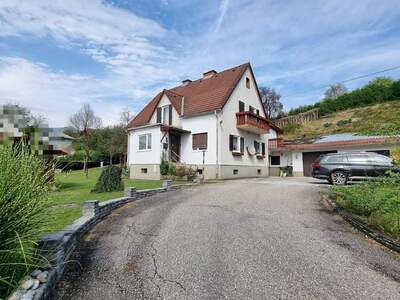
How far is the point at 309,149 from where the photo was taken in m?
24.6

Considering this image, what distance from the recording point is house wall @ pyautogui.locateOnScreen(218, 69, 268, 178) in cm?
1967

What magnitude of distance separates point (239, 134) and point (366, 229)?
16.4m

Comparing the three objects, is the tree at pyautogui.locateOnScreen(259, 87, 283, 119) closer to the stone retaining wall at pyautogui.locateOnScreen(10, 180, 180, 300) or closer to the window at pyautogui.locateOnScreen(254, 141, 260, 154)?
the window at pyautogui.locateOnScreen(254, 141, 260, 154)

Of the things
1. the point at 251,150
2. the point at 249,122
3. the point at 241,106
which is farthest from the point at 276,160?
→ the point at 241,106

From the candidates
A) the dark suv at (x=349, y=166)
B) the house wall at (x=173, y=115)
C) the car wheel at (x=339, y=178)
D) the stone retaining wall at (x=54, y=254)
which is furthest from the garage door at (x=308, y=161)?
the stone retaining wall at (x=54, y=254)

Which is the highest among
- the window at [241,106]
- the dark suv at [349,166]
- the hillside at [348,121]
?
the hillside at [348,121]

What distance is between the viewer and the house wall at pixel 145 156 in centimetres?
1950

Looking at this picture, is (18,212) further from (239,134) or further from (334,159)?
(239,134)

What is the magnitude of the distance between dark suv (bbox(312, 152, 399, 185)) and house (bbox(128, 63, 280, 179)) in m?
7.34

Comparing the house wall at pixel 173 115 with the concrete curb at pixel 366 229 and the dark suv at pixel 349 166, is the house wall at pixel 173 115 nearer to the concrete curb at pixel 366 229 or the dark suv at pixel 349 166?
the dark suv at pixel 349 166

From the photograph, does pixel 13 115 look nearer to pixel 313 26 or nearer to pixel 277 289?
pixel 277 289

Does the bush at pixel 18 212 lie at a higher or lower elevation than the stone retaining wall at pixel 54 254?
higher

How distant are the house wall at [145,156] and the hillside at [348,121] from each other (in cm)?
2551

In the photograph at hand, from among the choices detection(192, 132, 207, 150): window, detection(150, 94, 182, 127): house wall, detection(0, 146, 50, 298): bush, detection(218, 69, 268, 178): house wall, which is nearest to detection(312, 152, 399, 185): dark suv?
detection(218, 69, 268, 178): house wall
